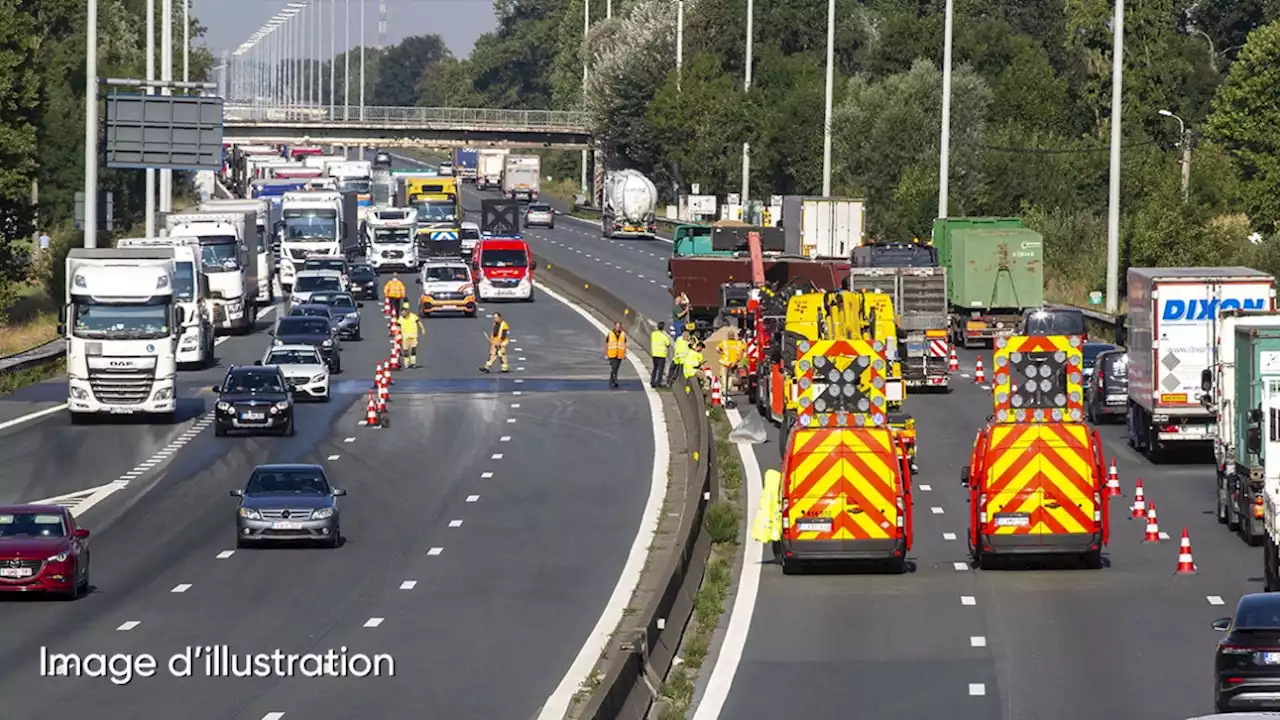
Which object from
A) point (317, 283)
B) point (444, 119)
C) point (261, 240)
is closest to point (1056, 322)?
point (317, 283)

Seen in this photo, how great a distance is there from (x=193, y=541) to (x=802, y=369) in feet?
33.3

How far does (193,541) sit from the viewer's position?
35.1 m

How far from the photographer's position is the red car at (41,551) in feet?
94.3

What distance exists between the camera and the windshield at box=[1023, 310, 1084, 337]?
5391 centimetres

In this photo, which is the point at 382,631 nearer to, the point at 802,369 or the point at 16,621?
the point at 16,621

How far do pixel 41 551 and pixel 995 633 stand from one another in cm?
1193

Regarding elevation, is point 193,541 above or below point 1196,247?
below

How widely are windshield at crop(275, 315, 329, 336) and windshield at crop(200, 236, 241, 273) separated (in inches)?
399

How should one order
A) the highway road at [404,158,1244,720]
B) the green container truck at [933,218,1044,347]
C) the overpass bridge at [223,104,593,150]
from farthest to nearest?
the overpass bridge at [223,104,593,150], the green container truck at [933,218,1044,347], the highway road at [404,158,1244,720]

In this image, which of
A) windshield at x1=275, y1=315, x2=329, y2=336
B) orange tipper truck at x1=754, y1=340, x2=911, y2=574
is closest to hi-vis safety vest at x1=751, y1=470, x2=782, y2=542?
orange tipper truck at x1=754, y1=340, x2=911, y2=574

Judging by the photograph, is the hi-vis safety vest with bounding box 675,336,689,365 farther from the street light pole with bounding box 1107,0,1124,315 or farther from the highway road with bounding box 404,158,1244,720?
the street light pole with bounding box 1107,0,1124,315

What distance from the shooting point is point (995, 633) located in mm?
26406

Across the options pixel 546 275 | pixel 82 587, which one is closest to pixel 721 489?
pixel 82 587

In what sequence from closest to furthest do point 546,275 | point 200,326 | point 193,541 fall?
point 193,541 < point 200,326 < point 546,275
